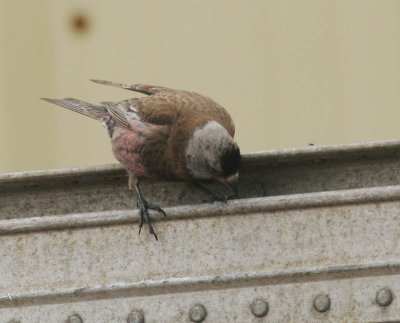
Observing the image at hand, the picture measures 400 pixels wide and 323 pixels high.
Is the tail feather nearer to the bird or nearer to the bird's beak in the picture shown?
the bird

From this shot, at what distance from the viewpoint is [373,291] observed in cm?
266

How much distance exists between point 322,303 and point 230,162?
102 cm

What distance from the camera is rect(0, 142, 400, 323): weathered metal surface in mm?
2646

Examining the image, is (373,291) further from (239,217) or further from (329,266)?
(239,217)

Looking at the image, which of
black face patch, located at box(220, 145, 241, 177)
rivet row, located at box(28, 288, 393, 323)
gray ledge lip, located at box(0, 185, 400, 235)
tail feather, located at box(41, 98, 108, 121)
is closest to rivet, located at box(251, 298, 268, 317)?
rivet row, located at box(28, 288, 393, 323)

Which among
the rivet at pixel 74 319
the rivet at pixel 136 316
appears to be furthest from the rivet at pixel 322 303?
the rivet at pixel 74 319

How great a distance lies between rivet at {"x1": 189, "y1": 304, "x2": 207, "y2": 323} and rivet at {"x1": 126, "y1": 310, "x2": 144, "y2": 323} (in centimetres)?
14

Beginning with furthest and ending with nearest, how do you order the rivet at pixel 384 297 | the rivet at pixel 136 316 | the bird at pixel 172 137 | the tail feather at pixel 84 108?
the tail feather at pixel 84 108, the bird at pixel 172 137, the rivet at pixel 136 316, the rivet at pixel 384 297

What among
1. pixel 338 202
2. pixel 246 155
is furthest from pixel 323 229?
pixel 246 155

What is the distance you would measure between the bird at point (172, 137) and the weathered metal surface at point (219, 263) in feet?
3.22

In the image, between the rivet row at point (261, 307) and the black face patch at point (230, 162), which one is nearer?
the rivet row at point (261, 307)

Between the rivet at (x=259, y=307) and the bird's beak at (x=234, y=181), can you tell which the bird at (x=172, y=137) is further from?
the rivet at (x=259, y=307)

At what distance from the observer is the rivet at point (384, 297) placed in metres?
2.64

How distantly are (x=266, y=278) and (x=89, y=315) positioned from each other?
0.48 meters
